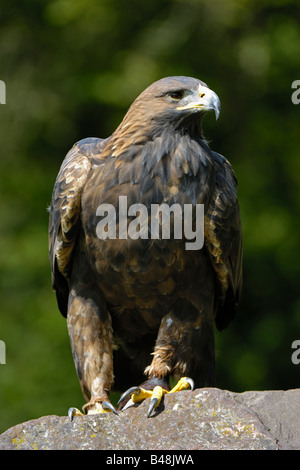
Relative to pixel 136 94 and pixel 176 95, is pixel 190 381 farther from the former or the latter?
pixel 136 94

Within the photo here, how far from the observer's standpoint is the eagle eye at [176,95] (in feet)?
16.9

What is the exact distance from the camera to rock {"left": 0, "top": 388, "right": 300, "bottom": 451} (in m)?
4.09

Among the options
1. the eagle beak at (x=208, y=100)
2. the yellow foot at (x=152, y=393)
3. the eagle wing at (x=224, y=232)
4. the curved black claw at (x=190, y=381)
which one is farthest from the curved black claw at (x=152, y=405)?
the eagle beak at (x=208, y=100)

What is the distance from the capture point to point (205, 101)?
16.5ft

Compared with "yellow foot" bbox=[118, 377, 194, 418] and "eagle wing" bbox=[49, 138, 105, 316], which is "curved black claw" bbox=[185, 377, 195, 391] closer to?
"yellow foot" bbox=[118, 377, 194, 418]

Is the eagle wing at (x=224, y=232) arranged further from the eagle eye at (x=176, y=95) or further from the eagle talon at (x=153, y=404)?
the eagle talon at (x=153, y=404)

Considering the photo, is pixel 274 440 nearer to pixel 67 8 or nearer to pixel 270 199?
pixel 270 199

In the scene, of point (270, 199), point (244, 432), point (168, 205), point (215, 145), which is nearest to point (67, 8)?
point (215, 145)

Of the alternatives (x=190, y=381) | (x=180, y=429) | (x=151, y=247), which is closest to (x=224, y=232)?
(x=151, y=247)

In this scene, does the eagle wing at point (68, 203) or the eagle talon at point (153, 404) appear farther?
the eagle wing at point (68, 203)

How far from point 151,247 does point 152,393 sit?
2.79 ft

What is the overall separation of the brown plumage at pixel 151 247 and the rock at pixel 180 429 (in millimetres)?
782

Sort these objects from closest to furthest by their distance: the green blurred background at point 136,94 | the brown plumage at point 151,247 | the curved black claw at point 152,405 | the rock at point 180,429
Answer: the rock at point 180,429 < the curved black claw at point 152,405 < the brown plumage at point 151,247 < the green blurred background at point 136,94

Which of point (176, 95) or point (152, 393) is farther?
point (176, 95)
